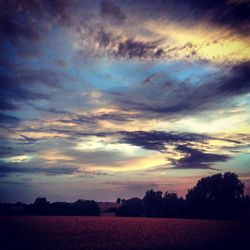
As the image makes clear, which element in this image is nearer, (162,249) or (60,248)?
(162,249)

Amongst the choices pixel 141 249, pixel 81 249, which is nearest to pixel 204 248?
pixel 141 249

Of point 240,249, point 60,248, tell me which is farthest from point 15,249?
point 240,249

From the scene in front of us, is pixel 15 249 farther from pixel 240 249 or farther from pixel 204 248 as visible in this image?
pixel 240 249

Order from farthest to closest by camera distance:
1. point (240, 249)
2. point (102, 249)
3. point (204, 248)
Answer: point (102, 249), point (204, 248), point (240, 249)

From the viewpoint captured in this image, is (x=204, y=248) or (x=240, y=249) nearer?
(x=240, y=249)

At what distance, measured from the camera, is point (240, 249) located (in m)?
68.9

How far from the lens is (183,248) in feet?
247

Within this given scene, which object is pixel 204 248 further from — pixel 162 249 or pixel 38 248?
pixel 38 248

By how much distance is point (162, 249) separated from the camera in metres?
74.4

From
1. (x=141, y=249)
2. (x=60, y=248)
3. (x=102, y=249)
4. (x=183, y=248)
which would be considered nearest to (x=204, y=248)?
(x=183, y=248)

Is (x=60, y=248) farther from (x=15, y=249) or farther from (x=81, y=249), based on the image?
(x=15, y=249)

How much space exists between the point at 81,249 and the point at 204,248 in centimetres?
3059

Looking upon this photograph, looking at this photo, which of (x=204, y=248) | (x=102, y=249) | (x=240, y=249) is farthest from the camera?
(x=102, y=249)

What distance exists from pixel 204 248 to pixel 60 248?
3593cm
